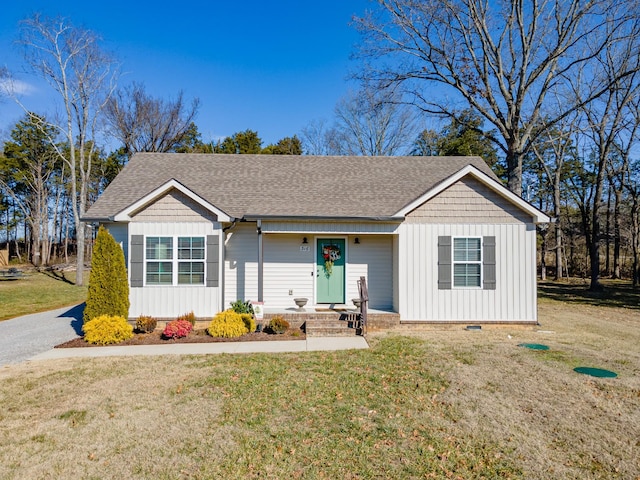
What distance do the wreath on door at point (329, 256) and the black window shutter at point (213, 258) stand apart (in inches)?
122

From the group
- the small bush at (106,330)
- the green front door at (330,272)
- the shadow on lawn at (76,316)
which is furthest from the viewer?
the green front door at (330,272)

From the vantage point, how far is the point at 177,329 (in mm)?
9367

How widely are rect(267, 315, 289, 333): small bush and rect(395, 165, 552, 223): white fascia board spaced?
13.5 ft

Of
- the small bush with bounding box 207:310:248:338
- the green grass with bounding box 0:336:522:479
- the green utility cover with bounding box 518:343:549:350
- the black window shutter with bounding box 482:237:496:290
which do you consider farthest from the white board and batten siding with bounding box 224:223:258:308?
the green utility cover with bounding box 518:343:549:350

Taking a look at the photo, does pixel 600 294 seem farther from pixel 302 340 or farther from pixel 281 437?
pixel 281 437

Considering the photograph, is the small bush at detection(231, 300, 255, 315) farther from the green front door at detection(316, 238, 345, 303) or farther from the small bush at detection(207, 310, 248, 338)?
the green front door at detection(316, 238, 345, 303)

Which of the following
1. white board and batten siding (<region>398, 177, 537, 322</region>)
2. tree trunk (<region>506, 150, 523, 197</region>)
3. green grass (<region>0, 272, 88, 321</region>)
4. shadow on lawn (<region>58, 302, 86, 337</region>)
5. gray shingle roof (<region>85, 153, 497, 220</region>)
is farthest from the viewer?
tree trunk (<region>506, 150, 523, 197</region>)

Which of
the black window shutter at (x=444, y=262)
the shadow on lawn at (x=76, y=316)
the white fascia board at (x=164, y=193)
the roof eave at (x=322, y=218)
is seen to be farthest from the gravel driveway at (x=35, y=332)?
the black window shutter at (x=444, y=262)

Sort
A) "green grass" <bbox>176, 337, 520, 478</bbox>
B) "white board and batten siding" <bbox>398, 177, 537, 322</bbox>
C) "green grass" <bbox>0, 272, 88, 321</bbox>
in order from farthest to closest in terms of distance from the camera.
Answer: "green grass" <bbox>0, 272, 88, 321</bbox> → "white board and batten siding" <bbox>398, 177, 537, 322</bbox> → "green grass" <bbox>176, 337, 520, 478</bbox>

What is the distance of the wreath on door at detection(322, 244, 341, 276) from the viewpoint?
11.6 m

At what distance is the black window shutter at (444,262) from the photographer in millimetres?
10445

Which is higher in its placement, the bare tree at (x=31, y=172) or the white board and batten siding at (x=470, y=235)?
the bare tree at (x=31, y=172)

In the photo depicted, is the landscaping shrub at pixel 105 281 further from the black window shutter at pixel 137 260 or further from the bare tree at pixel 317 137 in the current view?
the bare tree at pixel 317 137

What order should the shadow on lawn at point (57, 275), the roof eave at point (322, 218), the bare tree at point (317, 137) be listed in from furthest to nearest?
the bare tree at point (317, 137)
the shadow on lawn at point (57, 275)
the roof eave at point (322, 218)
